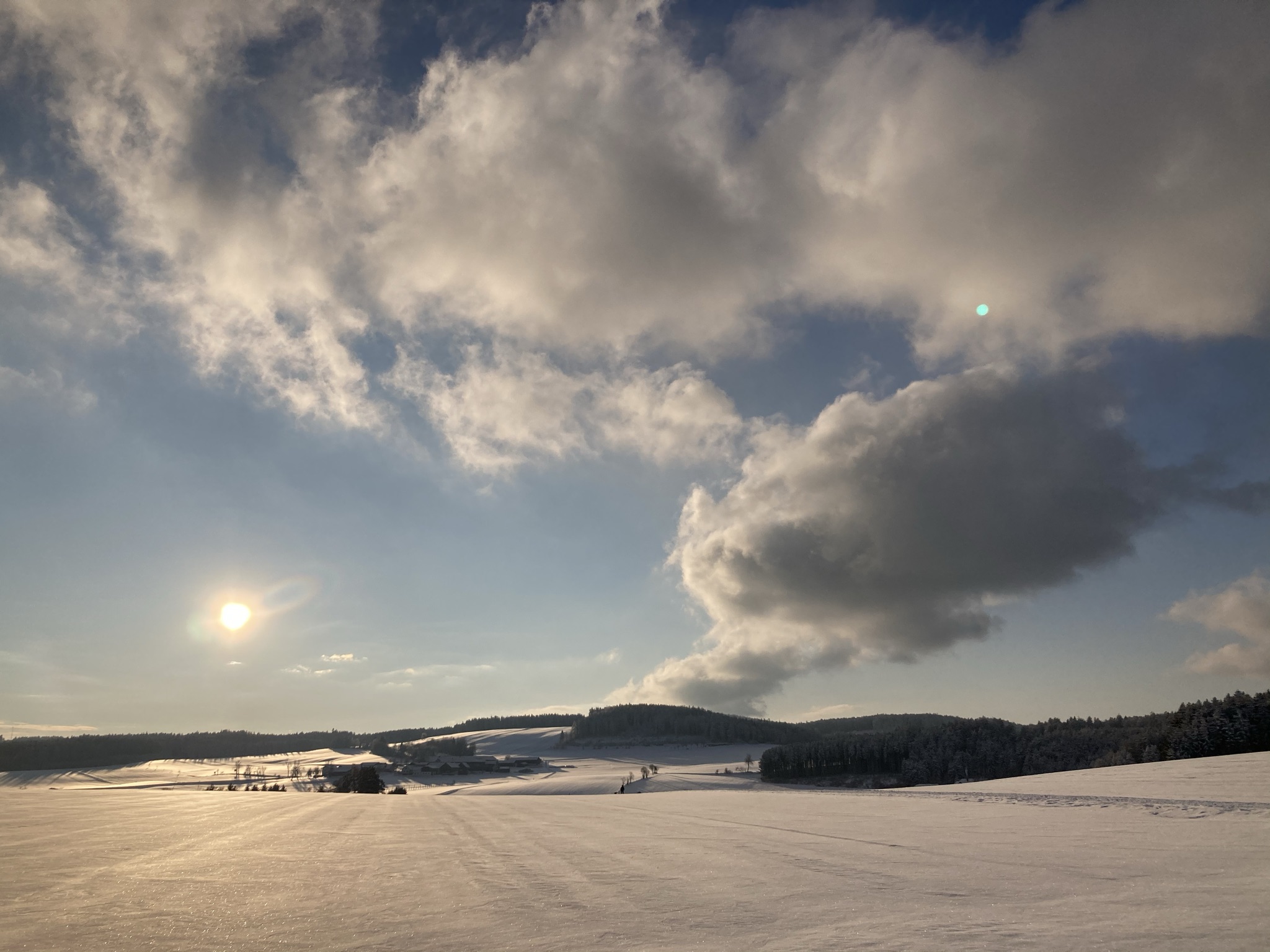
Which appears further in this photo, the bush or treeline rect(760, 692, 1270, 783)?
the bush

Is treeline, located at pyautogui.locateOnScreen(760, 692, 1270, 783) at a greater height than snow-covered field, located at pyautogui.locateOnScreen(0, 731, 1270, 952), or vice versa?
snow-covered field, located at pyautogui.locateOnScreen(0, 731, 1270, 952)

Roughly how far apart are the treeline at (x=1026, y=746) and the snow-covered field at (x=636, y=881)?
81219 millimetres

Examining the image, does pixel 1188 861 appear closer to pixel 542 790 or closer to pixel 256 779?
pixel 542 790

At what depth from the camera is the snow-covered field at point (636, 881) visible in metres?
8.00

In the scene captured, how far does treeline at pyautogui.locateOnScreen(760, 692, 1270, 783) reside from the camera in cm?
8406

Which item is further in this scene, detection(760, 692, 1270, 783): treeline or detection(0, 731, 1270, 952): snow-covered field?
detection(760, 692, 1270, 783): treeline

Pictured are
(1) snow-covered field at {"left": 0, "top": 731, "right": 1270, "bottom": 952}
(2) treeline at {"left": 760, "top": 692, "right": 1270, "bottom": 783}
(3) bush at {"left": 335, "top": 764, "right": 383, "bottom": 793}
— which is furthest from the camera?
(3) bush at {"left": 335, "top": 764, "right": 383, "bottom": 793}

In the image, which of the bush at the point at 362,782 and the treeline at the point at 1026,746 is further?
the bush at the point at 362,782

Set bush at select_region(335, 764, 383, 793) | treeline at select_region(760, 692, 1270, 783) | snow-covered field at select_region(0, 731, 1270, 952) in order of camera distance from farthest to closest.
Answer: bush at select_region(335, 764, 383, 793) → treeline at select_region(760, 692, 1270, 783) → snow-covered field at select_region(0, 731, 1270, 952)

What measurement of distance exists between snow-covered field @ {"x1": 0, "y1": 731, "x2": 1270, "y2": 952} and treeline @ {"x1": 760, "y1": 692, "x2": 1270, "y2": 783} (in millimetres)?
81219

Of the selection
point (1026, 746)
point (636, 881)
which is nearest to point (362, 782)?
point (636, 881)

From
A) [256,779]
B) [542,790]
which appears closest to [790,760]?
[542,790]

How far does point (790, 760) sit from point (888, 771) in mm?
20577

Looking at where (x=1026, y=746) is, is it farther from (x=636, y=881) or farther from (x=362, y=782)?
(x=636, y=881)
